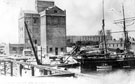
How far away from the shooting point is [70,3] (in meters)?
8.50

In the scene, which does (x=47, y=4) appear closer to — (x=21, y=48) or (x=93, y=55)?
(x=21, y=48)

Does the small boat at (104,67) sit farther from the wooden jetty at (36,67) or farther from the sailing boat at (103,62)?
the wooden jetty at (36,67)

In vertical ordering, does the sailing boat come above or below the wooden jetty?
below

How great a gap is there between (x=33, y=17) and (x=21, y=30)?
286 centimetres

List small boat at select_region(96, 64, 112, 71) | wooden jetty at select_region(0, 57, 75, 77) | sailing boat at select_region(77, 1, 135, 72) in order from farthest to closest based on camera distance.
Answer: sailing boat at select_region(77, 1, 135, 72) < small boat at select_region(96, 64, 112, 71) < wooden jetty at select_region(0, 57, 75, 77)

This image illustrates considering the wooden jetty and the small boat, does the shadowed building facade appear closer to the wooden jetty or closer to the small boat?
the small boat


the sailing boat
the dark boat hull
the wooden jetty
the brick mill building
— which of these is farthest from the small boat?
the brick mill building

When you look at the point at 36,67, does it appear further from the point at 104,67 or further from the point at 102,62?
the point at 102,62

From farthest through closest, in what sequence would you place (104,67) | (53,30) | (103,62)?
(53,30) → (103,62) → (104,67)

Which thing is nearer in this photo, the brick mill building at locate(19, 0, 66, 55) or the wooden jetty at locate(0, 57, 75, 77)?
the wooden jetty at locate(0, 57, 75, 77)

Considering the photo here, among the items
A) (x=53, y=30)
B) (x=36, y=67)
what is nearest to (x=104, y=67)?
(x=36, y=67)

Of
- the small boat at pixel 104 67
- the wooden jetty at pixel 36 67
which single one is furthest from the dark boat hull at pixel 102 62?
the wooden jetty at pixel 36 67

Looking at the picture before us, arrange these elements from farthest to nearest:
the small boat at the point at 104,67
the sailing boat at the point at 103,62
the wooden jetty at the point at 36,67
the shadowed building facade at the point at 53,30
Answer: the shadowed building facade at the point at 53,30, the sailing boat at the point at 103,62, the small boat at the point at 104,67, the wooden jetty at the point at 36,67

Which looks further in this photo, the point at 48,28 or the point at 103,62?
the point at 48,28
